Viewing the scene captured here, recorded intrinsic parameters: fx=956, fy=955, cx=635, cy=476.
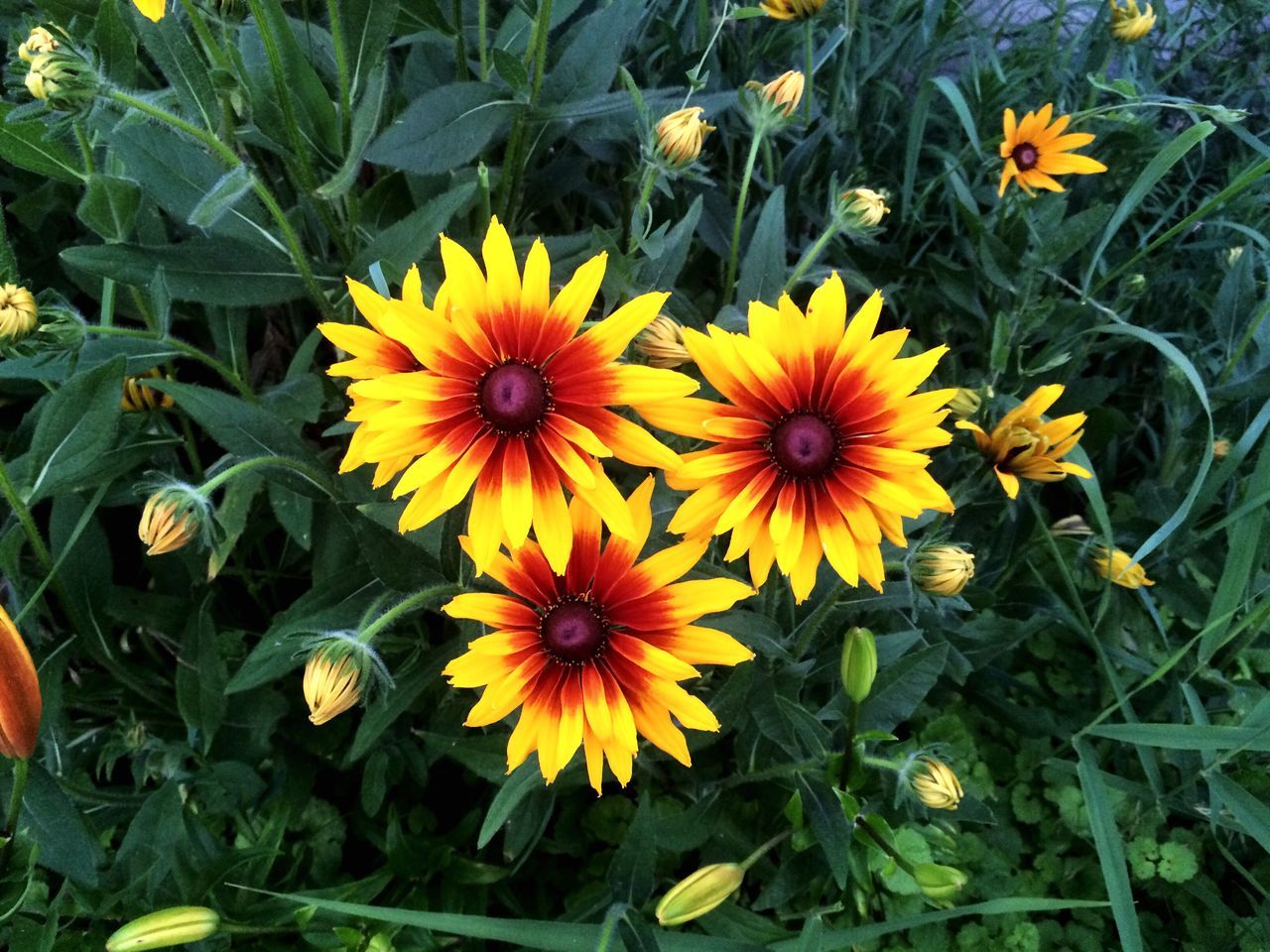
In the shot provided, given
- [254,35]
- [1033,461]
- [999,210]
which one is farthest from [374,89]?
[999,210]

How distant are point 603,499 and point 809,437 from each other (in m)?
0.16

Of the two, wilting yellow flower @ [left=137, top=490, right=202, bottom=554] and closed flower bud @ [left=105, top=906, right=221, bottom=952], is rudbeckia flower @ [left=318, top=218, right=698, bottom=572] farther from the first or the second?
closed flower bud @ [left=105, top=906, right=221, bottom=952]

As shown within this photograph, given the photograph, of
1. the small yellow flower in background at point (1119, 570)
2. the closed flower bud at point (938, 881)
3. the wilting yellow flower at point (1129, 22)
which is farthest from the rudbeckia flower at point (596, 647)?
the wilting yellow flower at point (1129, 22)

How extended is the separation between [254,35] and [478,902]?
932mm

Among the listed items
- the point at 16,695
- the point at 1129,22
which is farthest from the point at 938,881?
the point at 1129,22

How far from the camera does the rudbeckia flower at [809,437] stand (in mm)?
655

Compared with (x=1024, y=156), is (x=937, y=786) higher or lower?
lower

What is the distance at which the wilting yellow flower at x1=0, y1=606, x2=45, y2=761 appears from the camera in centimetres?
66

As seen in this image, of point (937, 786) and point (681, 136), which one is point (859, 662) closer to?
point (937, 786)

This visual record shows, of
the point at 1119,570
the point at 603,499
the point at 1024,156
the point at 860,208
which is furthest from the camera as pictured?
the point at 1024,156

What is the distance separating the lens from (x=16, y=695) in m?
0.67

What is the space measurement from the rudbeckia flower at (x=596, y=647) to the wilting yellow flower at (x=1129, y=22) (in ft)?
3.51

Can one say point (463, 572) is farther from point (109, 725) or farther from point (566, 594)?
point (109, 725)

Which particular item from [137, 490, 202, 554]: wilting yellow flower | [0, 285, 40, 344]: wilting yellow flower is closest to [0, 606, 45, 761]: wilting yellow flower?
[137, 490, 202, 554]: wilting yellow flower
